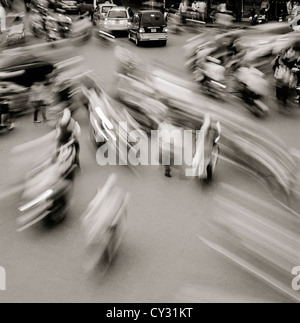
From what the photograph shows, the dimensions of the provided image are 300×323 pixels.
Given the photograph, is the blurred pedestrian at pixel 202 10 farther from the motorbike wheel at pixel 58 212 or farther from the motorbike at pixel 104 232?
the motorbike at pixel 104 232

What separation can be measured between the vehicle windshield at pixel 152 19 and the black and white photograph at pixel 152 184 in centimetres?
744

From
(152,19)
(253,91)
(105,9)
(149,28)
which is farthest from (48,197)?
(105,9)

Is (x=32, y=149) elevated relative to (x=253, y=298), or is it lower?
lower

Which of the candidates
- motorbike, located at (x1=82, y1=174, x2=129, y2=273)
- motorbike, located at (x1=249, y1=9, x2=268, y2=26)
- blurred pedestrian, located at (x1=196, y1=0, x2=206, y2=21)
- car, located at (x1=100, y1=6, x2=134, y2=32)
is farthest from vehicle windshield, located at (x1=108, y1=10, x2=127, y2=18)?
motorbike, located at (x1=82, y1=174, x2=129, y2=273)

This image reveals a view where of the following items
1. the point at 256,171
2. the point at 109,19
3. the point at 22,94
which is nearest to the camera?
the point at 256,171

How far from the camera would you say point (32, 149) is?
384 inches

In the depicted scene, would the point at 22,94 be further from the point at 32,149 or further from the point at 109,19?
the point at 109,19

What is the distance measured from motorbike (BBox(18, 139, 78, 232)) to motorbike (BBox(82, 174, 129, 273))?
56cm

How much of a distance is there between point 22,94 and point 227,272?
29.0 ft

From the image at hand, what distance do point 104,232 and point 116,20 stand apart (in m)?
22.1

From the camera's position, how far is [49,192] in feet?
20.6

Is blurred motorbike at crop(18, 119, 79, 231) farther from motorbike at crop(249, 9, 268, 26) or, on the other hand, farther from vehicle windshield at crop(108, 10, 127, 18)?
vehicle windshield at crop(108, 10, 127, 18)

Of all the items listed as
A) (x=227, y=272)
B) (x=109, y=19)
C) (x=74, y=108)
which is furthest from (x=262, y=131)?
(x=109, y=19)

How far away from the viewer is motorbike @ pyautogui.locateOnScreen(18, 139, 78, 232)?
6.29 metres
